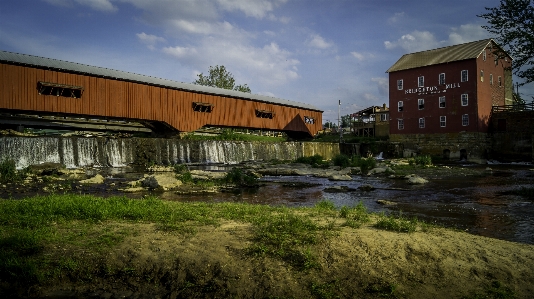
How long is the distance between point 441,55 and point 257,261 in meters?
46.4

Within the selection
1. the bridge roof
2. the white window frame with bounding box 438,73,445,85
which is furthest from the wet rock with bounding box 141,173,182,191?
the white window frame with bounding box 438,73,445,85

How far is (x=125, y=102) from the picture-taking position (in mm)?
29219

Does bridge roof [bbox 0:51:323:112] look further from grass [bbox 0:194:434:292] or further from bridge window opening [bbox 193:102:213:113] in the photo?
grass [bbox 0:194:434:292]

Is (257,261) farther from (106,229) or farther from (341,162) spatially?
(341,162)

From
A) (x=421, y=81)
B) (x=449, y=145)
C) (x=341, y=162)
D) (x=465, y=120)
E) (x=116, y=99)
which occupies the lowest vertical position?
(x=341, y=162)

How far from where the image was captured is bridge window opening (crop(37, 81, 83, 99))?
82.2 feet

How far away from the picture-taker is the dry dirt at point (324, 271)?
159 inches

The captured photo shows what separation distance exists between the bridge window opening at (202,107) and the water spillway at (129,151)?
187 inches

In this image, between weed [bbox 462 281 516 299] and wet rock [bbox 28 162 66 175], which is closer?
weed [bbox 462 281 516 299]

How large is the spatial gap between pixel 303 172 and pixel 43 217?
56.3ft

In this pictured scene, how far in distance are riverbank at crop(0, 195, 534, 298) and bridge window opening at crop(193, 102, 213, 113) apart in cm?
2867

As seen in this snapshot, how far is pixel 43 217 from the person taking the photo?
246 inches

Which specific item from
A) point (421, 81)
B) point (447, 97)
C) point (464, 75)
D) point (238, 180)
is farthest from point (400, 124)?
point (238, 180)

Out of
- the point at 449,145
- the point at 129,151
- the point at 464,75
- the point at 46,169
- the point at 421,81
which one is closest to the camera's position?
the point at 46,169
